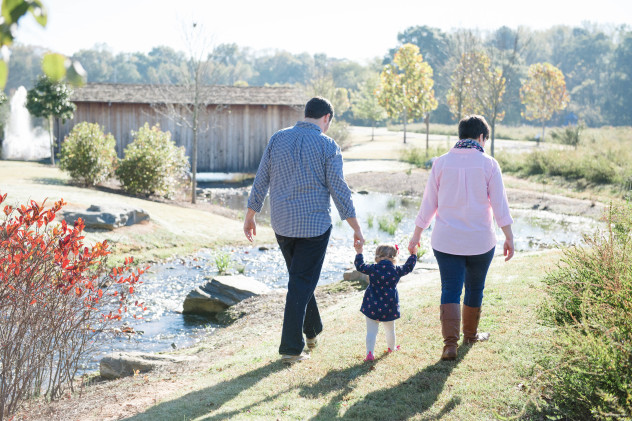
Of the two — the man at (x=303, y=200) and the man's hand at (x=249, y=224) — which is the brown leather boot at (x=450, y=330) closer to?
the man at (x=303, y=200)

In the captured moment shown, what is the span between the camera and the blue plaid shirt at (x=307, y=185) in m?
5.09

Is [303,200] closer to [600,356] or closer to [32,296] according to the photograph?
[32,296]

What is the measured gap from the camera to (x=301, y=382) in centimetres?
484

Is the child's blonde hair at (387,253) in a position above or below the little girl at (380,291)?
above

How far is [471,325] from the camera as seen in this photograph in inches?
206

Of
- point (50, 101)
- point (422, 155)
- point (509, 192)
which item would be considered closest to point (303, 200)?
Result: point (509, 192)

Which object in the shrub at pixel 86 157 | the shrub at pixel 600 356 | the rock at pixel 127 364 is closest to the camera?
the shrub at pixel 600 356

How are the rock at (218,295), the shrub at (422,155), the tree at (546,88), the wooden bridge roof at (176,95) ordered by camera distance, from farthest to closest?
the tree at (546,88) < the shrub at (422,155) < the wooden bridge roof at (176,95) < the rock at (218,295)

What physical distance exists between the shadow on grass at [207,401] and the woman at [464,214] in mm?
1488

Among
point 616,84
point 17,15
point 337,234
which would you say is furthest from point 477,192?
point 616,84

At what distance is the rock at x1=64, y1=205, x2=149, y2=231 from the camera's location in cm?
1342

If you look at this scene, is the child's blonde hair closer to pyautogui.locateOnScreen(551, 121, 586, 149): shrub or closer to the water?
the water

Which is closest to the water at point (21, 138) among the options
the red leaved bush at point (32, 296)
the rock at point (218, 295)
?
the rock at point (218, 295)

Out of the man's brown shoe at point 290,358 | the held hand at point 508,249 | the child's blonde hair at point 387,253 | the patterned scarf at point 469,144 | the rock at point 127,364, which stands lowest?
the rock at point 127,364
